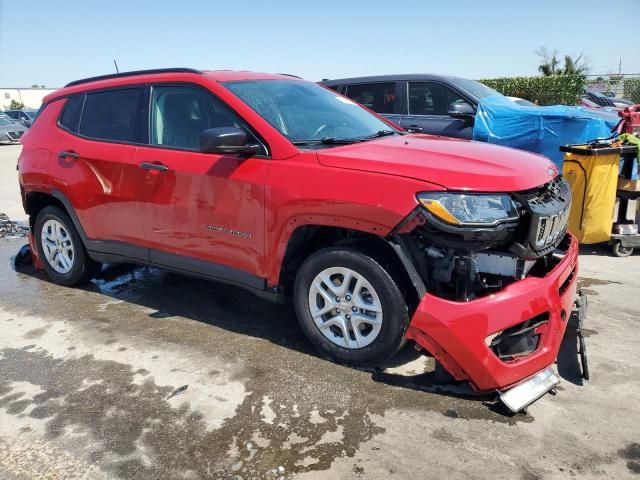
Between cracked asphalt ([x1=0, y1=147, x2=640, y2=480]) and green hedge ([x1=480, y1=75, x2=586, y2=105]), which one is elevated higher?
green hedge ([x1=480, y1=75, x2=586, y2=105])

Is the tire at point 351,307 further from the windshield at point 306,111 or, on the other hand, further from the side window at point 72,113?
the side window at point 72,113

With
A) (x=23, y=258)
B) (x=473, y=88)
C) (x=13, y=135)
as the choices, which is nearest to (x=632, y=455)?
(x=23, y=258)

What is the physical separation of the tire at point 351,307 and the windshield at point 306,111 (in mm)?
858

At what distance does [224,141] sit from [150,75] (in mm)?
1323

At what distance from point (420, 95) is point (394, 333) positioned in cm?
535

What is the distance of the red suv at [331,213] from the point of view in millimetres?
2811

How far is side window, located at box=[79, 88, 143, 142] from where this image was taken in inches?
166

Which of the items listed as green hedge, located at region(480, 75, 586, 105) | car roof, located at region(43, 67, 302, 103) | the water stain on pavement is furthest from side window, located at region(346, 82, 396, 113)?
green hedge, located at region(480, 75, 586, 105)

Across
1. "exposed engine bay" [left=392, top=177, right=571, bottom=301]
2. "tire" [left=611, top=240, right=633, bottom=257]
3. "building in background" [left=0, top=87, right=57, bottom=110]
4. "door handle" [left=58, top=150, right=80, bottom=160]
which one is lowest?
"tire" [left=611, top=240, right=633, bottom=257]

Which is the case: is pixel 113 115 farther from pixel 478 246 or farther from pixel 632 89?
pixel 632 89

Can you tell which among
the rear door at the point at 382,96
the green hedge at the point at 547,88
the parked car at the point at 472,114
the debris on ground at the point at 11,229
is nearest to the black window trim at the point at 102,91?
the parked car at the point at 472,114

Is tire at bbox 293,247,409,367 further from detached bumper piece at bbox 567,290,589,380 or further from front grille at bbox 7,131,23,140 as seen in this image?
front grille at bbox 7,131,23,140

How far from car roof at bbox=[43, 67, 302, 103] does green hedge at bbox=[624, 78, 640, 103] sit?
28.5 meters

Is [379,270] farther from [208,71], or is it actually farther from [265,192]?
[208,71]
